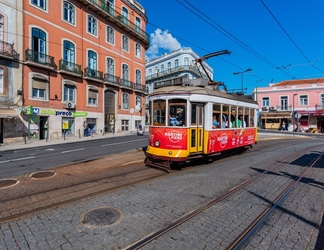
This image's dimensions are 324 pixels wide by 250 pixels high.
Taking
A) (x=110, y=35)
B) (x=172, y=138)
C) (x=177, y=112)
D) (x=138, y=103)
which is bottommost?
(x=172, y=138)

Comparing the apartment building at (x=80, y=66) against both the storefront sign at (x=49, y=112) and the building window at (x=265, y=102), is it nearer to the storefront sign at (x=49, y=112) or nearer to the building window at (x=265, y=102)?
the storefront sign at (x=49, y=112)

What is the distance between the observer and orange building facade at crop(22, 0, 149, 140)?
67.6ft

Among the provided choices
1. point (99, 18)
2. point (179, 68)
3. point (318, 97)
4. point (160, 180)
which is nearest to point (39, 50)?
point (99, 18)

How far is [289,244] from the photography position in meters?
3.29

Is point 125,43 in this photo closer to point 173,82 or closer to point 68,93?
point 68,93

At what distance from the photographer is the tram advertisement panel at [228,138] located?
8.74 meters

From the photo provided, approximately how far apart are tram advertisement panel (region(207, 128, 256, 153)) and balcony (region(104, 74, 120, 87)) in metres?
21.3

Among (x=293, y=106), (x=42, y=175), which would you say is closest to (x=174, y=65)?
(x=293, y=106)

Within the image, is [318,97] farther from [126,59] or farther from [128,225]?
[128,225]

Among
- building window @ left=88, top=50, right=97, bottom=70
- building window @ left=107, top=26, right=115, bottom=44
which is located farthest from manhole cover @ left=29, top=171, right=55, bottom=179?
building window @ left=107, top=26, right=115, bottom=44

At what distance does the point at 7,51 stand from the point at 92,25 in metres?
12.0

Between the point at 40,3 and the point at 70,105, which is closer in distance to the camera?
the point at 40,3

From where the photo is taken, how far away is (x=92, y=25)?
2706 cm

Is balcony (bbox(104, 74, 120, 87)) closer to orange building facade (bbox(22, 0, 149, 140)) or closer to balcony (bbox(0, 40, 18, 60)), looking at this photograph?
orange building facade (bbox(22, 0, 149, 140))
